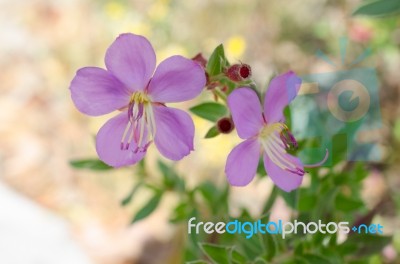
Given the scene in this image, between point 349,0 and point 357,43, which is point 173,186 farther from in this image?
point 349,0

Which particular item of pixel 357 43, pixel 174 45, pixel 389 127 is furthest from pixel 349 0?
pixel 174 45

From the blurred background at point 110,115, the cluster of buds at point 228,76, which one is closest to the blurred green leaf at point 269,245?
the cluster of buds at point 228,76

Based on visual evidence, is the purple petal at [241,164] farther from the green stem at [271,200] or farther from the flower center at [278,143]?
the green stem at [271,200]

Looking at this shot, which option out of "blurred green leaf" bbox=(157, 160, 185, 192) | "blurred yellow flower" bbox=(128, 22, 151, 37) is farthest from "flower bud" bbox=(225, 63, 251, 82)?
"blurred yellow flower" bbox=(128, 22, 151, 37)

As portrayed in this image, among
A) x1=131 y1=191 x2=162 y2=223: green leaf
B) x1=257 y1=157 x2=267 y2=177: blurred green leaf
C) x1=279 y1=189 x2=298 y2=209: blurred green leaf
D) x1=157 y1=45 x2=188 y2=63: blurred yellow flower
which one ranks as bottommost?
x1=131 y1=191 x2=162 y2=223: green leaf

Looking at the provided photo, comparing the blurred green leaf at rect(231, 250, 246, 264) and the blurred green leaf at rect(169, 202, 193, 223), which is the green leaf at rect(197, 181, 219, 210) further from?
the blurred green leaf at rect(231, 250, 246, 264)

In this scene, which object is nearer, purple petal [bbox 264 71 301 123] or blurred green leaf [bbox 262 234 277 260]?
purple petal [bbox 264 71 301 123]

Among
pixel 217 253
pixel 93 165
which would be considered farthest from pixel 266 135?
pixel 93 165
